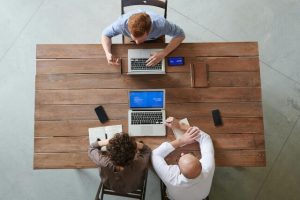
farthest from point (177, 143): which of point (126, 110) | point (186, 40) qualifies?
point (186, 40)

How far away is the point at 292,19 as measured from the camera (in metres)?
3.71

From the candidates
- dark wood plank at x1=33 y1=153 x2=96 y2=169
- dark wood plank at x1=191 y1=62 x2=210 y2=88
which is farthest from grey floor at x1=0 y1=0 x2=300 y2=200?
dark wood plank at x1=191 y1=62 x2=210 y2=88

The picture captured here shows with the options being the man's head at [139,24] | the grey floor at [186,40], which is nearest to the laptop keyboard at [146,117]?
the man's head at [139,24]

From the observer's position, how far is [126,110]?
2.56 m

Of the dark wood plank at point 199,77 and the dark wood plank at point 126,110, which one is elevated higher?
the dark wood plank at point 199,77

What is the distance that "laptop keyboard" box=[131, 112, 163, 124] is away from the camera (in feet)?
8.30

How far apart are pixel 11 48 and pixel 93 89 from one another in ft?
5.05

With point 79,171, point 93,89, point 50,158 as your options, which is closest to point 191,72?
point 93,89

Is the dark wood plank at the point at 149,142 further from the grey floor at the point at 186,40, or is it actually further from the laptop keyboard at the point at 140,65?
the grey floor at the point at 186,40

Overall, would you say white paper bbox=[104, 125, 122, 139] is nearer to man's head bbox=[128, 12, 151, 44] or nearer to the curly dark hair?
the curly dark hair

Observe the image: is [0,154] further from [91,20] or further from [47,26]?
[91,20]

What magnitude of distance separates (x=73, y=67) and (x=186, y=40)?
1495mm

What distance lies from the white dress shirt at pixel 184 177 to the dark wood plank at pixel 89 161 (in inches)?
4.0

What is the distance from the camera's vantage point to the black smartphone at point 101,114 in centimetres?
253
